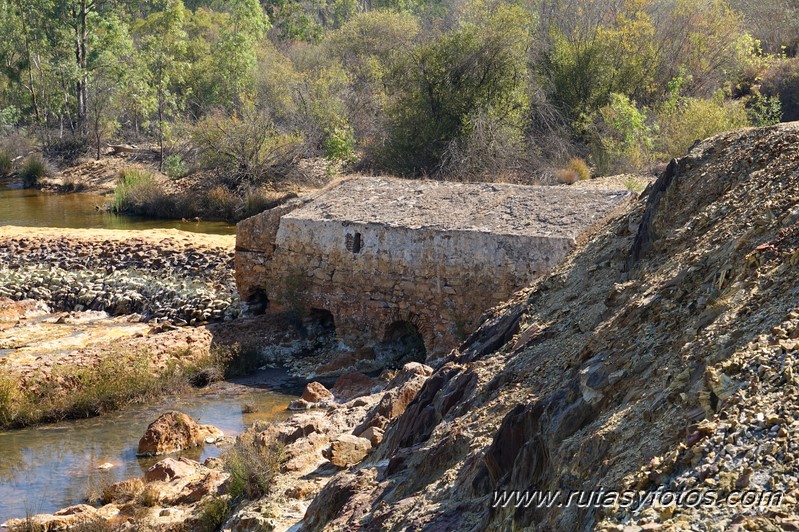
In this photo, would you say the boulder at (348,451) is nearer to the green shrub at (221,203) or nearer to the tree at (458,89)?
the tree at (458,89)

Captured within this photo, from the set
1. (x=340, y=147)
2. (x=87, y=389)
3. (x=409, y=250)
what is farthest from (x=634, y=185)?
(x=340, y=147)

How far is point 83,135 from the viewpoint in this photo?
128ft

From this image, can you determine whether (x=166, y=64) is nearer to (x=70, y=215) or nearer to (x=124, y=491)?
(x=70, y=215)

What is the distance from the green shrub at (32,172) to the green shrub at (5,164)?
216 centimetres

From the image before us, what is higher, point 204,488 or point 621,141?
point 621,141

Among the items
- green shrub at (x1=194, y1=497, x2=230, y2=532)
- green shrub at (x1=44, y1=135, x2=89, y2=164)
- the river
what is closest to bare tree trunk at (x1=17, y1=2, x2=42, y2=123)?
green shrub at (x1=44, y1=135, x2=89, y2=164)

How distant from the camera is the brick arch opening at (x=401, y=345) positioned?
14.5m

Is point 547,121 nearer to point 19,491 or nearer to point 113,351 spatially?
point 113,351

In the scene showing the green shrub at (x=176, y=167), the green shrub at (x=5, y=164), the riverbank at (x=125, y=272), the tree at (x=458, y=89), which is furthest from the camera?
the green shrub at (x=5, y=164)

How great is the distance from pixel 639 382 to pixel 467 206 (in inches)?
386

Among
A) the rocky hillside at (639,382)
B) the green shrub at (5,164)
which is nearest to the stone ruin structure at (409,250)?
the rocky hillside at (639,382)

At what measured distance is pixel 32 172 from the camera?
35875 mm

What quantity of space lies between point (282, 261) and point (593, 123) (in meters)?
12.6

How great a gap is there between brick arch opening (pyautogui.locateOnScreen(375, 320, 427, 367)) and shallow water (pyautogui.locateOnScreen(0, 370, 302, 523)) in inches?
56.9
